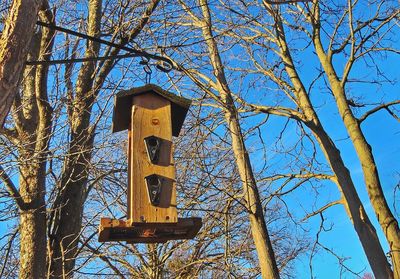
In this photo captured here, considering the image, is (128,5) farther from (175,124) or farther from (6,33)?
(6,33)

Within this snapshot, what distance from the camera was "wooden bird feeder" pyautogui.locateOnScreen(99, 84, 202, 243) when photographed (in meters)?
3.12

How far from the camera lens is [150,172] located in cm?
329

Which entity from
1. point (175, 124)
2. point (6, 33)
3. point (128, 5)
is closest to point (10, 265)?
point (128, 5)

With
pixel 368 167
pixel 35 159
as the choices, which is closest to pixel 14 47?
pixel 35 159

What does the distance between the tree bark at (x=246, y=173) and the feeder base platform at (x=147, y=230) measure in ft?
6.18

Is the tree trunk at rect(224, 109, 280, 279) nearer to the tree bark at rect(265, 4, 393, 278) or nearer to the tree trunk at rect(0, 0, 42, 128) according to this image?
the tree bark at rect(265, 4, 393, 278)

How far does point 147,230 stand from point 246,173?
→ 8.32 feet

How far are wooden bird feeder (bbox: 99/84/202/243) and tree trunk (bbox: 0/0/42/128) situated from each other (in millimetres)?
1021

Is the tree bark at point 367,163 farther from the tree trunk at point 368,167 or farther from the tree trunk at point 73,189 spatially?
the tree trunk at point 73,189

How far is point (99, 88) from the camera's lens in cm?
589

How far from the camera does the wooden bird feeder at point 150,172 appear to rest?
10.2ft

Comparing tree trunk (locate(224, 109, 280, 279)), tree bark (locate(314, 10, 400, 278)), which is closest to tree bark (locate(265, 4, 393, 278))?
tree bark (locate(314, 10, 400, 278))

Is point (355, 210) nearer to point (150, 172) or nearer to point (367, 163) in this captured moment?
point (367, 163)

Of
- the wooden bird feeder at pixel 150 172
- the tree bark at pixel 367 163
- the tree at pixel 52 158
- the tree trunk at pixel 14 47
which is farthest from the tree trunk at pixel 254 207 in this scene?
the tree trunk at pixel 14 47
